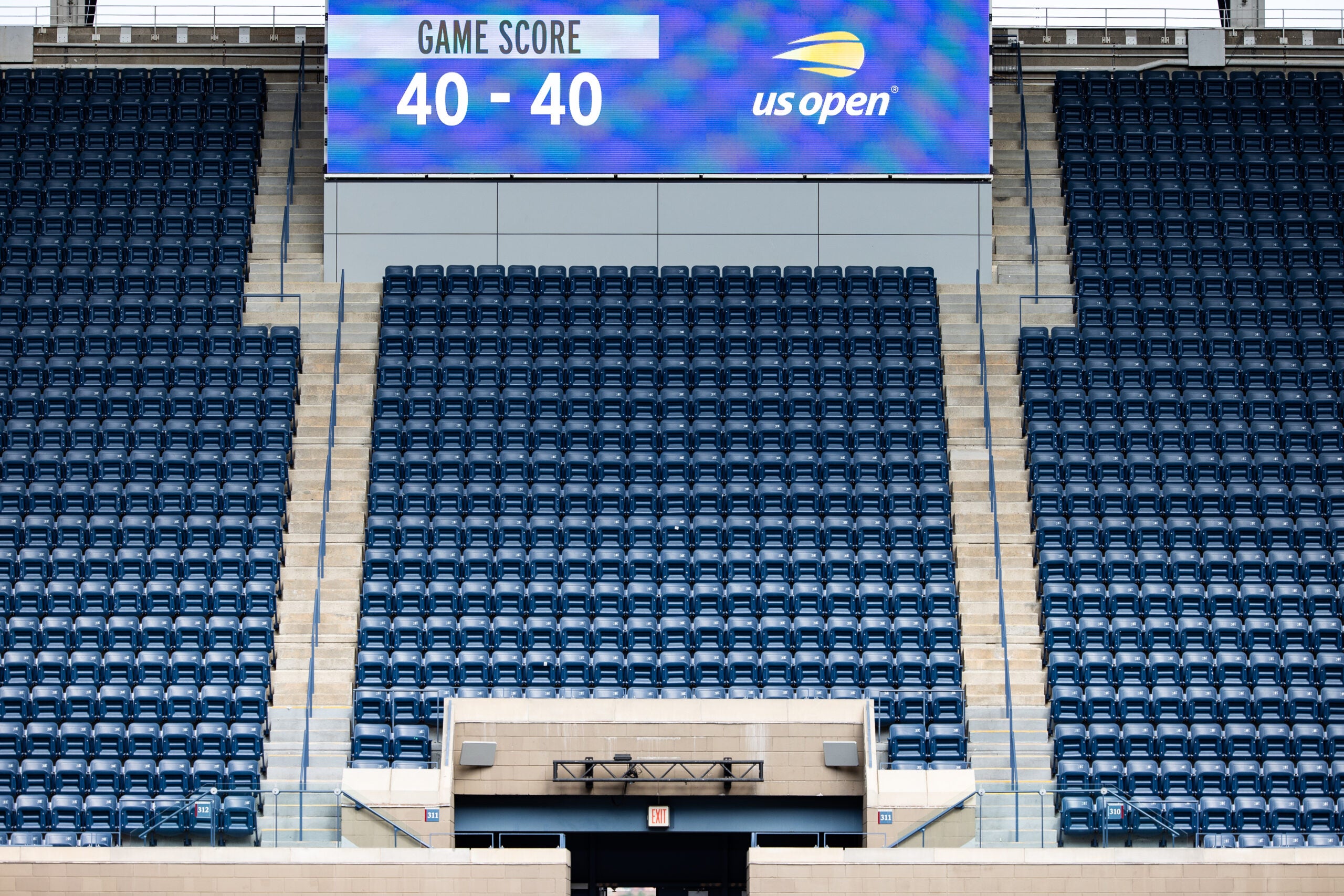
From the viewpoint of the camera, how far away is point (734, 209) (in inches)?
1064

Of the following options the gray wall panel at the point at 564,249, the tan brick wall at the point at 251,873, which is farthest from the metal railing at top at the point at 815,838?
the gray wall panel at the point at 564,249

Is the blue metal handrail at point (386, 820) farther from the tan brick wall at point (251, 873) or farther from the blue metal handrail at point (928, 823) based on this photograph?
the blue metal handrail at point (928, 823)

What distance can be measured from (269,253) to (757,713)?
11172 mm

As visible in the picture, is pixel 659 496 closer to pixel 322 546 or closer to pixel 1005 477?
pixel 322 546

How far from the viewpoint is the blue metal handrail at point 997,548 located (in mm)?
21047

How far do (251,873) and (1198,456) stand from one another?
1332cm

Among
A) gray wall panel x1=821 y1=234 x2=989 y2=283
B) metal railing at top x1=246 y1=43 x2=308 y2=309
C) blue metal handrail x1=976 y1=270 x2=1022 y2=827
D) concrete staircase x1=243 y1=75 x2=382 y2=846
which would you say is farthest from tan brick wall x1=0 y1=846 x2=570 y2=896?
gray wall panel x1=821 y1=234 x2=989 y2=283

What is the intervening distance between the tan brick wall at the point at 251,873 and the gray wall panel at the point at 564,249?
1082cm

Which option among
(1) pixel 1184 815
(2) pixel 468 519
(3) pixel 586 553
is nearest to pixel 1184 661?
(1) pixel 1184 815

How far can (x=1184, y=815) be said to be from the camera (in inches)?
774

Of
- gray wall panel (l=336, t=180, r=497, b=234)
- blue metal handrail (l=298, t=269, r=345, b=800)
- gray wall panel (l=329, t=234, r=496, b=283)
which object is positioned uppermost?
gray wall panel (l=336, t=180, r=497, b=234)

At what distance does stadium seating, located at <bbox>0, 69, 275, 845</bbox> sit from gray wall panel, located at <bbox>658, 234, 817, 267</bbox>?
19.2 feet

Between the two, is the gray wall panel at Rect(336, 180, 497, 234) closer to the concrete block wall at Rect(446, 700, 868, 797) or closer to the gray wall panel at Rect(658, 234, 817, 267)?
the gray wall panel at Rect(658, 234, 817, 267)

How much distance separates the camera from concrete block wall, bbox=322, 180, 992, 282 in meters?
26.8
